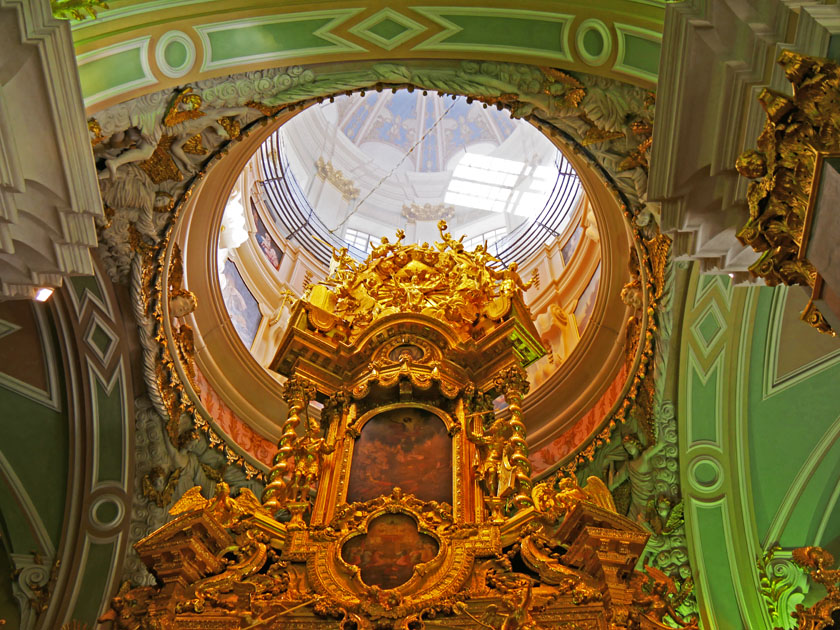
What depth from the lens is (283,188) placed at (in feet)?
56.4

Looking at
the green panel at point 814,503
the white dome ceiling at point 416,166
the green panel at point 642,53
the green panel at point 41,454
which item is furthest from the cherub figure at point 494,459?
the white dome ceiling at point 416,166

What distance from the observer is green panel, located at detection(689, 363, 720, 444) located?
33.3 ft

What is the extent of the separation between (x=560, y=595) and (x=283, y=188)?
12622 mm

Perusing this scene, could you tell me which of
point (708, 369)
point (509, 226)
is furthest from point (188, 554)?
point (509, 226)

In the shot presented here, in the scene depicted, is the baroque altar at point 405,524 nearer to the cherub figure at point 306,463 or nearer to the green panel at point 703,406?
the cherub figure at point 306,463

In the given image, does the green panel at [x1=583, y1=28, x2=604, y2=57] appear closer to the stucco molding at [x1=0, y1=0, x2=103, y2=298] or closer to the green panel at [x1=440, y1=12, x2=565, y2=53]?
the green panel at [x1=440, y1=12, x2=565, y2=53]

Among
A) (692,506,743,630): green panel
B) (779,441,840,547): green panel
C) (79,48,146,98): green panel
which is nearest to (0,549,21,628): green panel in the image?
(79,48,146,98): green panel

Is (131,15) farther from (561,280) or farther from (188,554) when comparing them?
(561,280)

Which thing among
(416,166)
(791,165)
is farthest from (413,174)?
(791,165)

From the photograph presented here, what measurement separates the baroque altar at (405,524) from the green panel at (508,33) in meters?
3.97

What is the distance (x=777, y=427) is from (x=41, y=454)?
972 centimetres

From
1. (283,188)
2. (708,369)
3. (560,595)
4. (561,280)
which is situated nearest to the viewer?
(560,595)

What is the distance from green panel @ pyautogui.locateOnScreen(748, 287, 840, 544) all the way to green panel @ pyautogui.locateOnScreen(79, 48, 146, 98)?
7.44 metres

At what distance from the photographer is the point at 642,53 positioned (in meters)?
7.19
